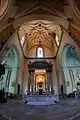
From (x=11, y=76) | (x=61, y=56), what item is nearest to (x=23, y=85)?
(x=11, y=76)

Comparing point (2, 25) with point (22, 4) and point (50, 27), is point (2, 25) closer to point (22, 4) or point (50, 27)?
point (22, 4)

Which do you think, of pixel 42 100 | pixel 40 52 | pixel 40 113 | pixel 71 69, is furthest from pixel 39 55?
pixel 40 113

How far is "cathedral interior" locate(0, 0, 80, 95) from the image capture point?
10.4 m

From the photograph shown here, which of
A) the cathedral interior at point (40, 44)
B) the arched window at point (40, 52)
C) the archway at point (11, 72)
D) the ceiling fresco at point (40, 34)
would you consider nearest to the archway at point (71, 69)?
the cathedral interior at point (40, 44)

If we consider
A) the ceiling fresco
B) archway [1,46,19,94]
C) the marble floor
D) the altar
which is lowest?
the marble floor

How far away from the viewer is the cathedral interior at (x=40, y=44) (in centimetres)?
1035

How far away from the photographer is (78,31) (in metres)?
10.4

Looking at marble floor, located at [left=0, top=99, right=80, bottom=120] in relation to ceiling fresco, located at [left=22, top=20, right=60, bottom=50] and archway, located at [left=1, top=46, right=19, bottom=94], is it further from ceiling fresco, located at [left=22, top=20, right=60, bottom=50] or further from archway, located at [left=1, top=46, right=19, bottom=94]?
ceiling fresco, located at [left=22, top=20, right=60, bottom=50]

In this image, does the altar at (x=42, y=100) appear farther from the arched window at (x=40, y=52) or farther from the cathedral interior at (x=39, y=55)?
the arched window at (x=40, y=52)

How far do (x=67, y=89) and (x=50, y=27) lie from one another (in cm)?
660

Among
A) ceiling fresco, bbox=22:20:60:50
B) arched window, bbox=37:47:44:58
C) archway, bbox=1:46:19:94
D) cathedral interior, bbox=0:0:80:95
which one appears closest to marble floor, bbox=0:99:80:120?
cathedral interior, bbox=0:0:80:95

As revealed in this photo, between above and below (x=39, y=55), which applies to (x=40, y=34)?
above

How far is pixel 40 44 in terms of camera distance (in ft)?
74.2

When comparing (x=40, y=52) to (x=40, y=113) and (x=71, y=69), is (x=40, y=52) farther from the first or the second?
(x=40, y=113)
